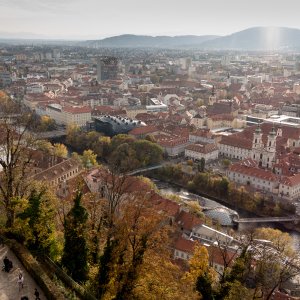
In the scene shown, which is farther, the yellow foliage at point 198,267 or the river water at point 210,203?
the river water at point 210,203

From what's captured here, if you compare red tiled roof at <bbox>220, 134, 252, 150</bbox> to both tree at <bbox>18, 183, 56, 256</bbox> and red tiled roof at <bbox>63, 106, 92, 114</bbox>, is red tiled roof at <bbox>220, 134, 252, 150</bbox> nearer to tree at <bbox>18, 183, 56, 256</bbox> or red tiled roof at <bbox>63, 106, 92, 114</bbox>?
red tiled roof at <bbox>63, 106, 92, 114</bbox>

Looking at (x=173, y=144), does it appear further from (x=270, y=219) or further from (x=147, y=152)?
(x=270, y=219)

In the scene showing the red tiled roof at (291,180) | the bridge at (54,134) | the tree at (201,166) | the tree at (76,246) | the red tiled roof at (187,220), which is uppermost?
the tree at (76,246)

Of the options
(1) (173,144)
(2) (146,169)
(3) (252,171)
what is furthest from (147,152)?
(3) (252,171)

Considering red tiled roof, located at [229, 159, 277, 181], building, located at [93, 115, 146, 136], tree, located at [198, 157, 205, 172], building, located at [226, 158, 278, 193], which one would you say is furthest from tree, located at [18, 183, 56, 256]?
building, located at [93, 115, 146, 136]

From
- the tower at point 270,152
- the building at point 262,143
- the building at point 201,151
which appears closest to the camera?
the tower at point 270,152

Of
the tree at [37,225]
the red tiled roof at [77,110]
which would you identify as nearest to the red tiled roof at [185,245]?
the tree at [37,225]

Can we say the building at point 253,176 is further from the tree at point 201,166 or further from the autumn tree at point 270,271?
the autumn tree at point 270,271
